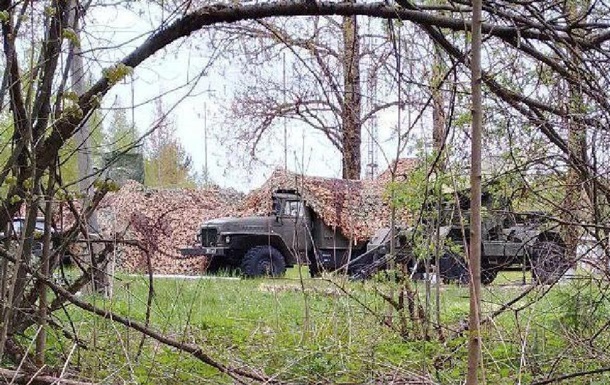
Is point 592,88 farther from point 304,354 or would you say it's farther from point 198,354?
point 198,354

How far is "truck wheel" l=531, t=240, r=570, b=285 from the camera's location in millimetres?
3274

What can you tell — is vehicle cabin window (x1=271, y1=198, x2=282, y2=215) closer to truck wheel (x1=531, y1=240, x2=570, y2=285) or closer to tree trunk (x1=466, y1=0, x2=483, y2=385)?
truck wheel (x1=531, y1=240, x2=570, y2=285)

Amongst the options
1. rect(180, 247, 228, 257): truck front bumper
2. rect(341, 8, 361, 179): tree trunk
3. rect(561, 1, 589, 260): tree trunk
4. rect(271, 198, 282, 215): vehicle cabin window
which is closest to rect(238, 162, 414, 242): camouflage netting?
rect(271, 198, 282, 215): vehicle cabin window

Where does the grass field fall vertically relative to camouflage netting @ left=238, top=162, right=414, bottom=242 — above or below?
below

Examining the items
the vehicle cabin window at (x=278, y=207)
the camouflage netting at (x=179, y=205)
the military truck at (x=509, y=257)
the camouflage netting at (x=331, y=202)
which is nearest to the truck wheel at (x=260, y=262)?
the vehicle cabin window at (x=278, y=207)

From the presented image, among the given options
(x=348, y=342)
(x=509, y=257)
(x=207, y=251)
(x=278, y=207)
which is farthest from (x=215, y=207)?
(x=348, y=342)

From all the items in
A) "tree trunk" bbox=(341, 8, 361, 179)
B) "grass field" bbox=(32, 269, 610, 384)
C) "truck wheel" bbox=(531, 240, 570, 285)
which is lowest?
"grass field" bbox=(32, 269, 610, 384)

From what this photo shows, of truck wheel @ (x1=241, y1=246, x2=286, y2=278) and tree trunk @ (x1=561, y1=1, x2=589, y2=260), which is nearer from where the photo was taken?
tree trunk @ (x1=561, y1=1, x2=589, y2=260)

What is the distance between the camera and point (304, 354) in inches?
136

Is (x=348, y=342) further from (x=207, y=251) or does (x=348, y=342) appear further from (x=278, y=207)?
(x=278, y=207)

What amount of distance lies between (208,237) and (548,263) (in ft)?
39.5

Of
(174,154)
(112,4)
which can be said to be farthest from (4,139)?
(174,154)

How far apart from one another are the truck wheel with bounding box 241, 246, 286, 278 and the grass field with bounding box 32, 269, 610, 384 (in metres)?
8.43

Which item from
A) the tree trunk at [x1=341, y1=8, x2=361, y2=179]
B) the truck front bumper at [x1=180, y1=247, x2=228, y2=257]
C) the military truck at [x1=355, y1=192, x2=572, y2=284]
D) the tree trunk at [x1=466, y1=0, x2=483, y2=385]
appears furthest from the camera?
the truck front bumper at [x1=180, y1=247, x2=228, y2=257]
